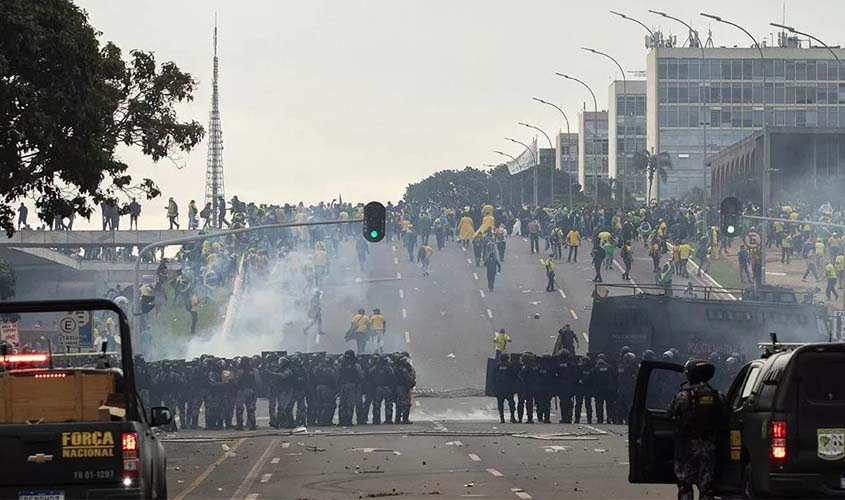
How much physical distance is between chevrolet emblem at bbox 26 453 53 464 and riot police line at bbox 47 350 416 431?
970 inches

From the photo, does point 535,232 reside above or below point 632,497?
above

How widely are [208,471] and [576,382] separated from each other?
49.6 ft

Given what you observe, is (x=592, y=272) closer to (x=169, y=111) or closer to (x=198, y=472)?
(x=169, y=111)

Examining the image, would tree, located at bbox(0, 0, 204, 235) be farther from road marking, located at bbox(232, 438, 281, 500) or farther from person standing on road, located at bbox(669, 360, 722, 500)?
person standing on road, located at bbox(669, 360, 722, 500)

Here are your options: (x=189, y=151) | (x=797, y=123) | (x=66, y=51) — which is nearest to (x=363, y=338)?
(x=189, y=151)

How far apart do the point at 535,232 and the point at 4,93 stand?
5320 centimetres

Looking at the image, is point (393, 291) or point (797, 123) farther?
point (797, 123)

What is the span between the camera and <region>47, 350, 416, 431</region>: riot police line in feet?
128

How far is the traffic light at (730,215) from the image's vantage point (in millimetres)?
51719

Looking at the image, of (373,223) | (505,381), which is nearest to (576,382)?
(505,381)

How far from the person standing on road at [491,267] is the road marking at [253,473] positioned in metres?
35.6

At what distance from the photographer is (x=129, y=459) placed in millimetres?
14227

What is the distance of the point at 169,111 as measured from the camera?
33031 mm

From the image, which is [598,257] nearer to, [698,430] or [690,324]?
[690,324]
